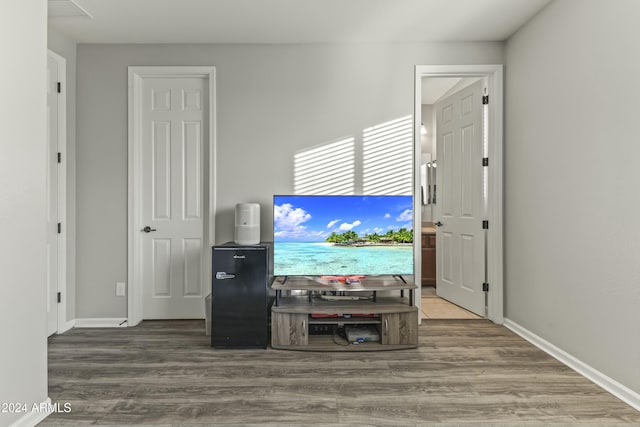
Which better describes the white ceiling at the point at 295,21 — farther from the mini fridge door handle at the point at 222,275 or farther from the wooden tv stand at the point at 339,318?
the wooden tv stand at the point at 339,318

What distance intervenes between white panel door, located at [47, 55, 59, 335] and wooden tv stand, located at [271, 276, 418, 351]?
188 cm

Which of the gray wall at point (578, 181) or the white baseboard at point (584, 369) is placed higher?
the gray wall at point (578, 181)

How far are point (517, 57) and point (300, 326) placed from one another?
2.82 metres

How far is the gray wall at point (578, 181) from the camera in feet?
6.56

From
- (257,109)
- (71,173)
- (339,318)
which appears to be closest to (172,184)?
(71,173)

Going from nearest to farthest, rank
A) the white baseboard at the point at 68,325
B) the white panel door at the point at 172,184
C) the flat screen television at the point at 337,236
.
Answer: the flat screen television at the point at 337,236 → the white baseboard at the point at 68,325 → the white panel door at the point at 172,184

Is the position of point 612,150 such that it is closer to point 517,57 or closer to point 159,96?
point 517,57

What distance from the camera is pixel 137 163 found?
333cm

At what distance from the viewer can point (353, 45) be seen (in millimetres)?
3305

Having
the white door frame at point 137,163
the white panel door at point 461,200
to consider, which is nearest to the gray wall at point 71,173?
the white door frame at point 137,163

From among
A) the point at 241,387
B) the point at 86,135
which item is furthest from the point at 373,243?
the point at 86,135

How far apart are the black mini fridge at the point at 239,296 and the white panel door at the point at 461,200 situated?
2.03 meters

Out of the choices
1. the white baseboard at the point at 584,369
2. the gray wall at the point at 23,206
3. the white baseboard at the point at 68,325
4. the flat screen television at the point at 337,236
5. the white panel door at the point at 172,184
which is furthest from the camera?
the white panel door at the point at 172,184

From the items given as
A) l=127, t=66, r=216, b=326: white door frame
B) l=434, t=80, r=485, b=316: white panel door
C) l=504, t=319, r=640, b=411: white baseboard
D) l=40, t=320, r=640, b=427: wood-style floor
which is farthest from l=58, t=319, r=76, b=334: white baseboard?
l=504, t=319, r=640, b=411: white baseboard
